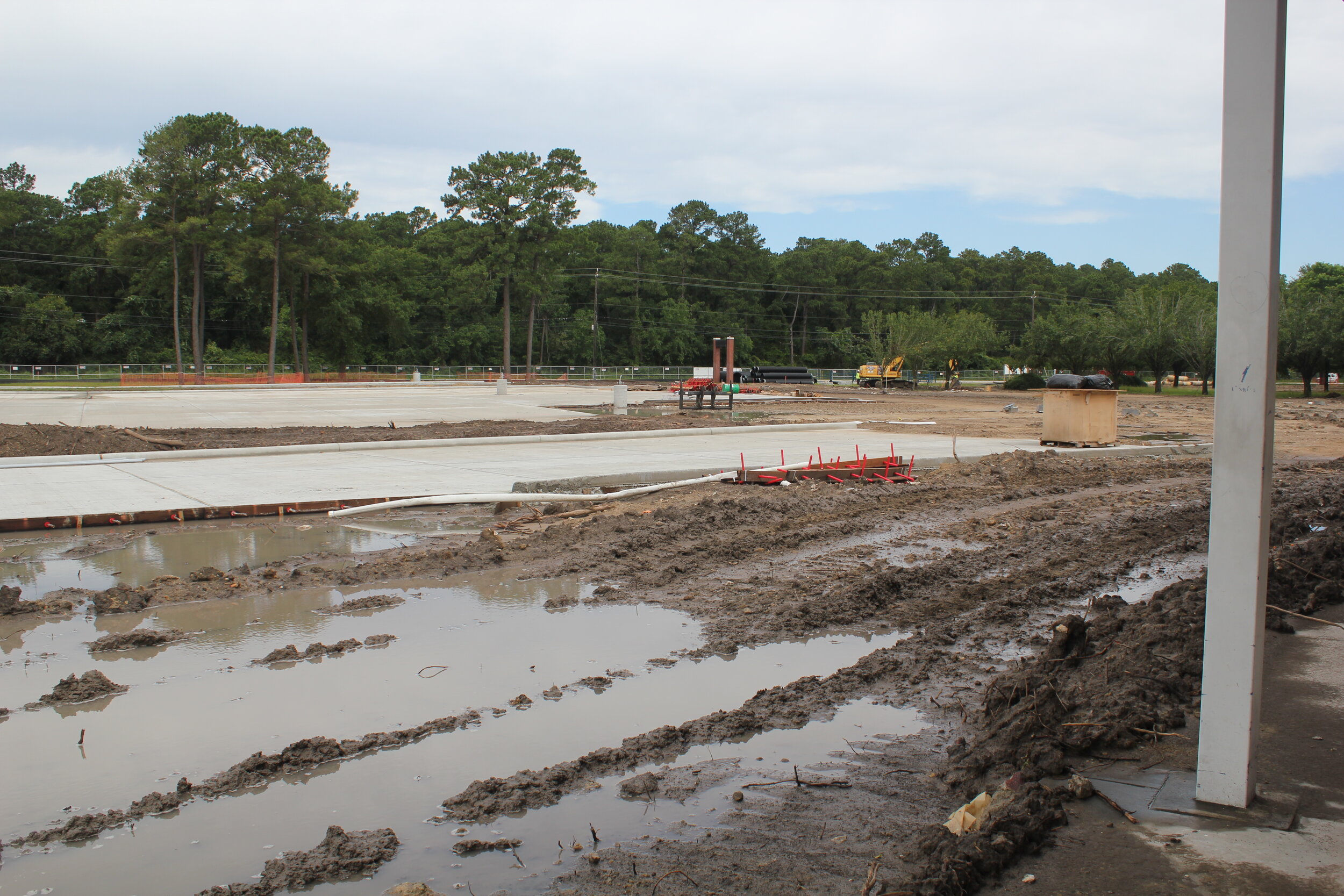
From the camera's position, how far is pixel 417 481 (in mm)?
13305

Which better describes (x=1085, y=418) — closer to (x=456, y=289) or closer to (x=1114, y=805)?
(x=1114, y=805)

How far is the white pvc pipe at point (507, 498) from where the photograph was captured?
11.2m

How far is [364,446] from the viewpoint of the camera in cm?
1745

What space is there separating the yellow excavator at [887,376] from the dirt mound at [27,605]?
6196 cm

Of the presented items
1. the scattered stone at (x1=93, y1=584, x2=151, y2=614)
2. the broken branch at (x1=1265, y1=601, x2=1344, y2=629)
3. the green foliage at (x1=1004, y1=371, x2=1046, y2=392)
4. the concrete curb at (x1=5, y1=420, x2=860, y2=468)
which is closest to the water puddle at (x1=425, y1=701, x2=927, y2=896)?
the broken branch at (x1=1265, y1=601, x2=1344, y2=629)

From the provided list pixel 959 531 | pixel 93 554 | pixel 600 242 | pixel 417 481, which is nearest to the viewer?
pixel 93 554

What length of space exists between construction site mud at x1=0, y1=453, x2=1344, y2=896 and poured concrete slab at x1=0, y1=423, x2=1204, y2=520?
11.2ft

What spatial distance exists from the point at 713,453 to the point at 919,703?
40.5 feet

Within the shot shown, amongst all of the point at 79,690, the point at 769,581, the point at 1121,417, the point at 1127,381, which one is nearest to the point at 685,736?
the point at 769,581

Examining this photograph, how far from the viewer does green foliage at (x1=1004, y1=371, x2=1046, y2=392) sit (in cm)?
6431

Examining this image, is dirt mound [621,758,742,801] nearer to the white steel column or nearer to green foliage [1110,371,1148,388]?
the white steel column

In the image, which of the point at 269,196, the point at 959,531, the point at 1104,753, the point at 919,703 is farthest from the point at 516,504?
the point at 269,196

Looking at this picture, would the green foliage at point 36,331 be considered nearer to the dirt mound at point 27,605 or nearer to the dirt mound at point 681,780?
the dirt mound at point 27,605

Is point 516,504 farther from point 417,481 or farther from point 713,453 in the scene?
point 713,453
